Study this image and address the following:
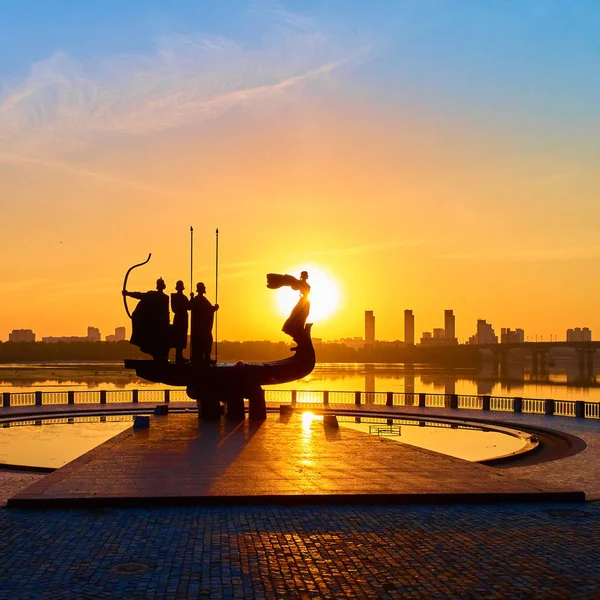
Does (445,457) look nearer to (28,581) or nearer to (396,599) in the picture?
(396,599)

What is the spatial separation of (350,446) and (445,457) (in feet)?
7.43

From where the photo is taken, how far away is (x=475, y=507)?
10992mm

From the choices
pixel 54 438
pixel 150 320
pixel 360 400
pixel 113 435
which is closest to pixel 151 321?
pixel 150 320

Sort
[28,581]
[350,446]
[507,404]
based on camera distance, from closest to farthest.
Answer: [28,581] < [350,446] < [507,404]

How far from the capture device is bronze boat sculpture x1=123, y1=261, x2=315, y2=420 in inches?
821

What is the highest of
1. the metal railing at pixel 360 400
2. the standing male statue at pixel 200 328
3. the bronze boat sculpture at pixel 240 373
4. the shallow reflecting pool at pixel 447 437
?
the standing male statue at pixel 200 328

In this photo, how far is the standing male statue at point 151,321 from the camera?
20781 millimetres

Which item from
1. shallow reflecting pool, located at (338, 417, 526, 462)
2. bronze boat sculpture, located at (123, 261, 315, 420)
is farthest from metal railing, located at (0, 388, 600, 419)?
bronze boat sculpture, located at (123, 261, 315, 420)

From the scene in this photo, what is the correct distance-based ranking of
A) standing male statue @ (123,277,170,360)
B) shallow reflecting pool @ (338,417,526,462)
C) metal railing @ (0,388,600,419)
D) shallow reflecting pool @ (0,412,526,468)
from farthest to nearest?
metal railing @ (0,388,600,419) → standing male statue @ (123,277,170,360) → shallow reflecting pool @ (338,417,526,462) → shallow reflecting pool @ (0,412,526,468)

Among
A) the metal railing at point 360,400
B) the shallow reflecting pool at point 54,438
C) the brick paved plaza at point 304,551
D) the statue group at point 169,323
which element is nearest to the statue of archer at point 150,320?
the statue group at point 169,323

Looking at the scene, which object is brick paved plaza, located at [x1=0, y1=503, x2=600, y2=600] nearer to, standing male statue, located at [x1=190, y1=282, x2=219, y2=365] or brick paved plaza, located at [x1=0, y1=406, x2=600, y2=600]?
brick paved plaza, located at [x1=0, y1=406, x2=600, y2=600]

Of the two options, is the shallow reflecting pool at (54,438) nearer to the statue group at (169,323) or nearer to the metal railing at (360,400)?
the statue group at (169,323)

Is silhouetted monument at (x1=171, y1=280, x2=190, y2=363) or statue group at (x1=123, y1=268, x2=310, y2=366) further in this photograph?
silhouetted monument at (x1=171, y1=280, x2=190, y2=363)

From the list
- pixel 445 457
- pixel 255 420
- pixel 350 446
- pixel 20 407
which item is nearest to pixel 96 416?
pixel 20 407
